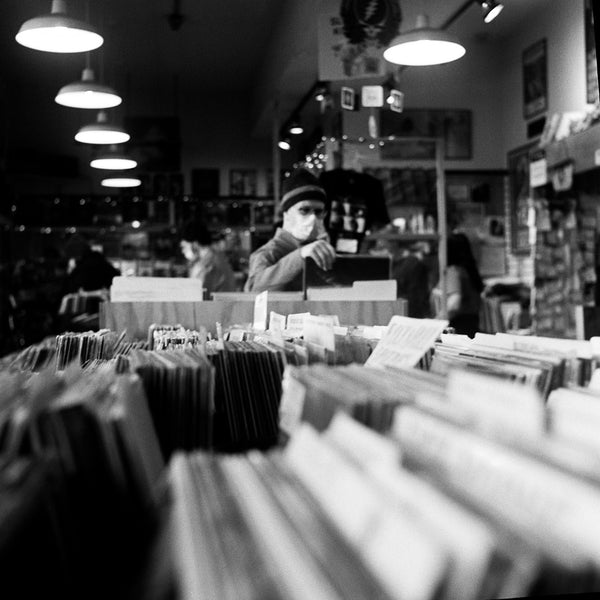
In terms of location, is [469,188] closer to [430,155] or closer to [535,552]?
[430,155]

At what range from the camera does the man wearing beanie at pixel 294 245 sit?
427 centimetres

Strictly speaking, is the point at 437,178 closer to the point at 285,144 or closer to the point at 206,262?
the point at 206,262

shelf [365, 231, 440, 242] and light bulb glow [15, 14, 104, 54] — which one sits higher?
light bulb glow [15, 14, 104, 54]

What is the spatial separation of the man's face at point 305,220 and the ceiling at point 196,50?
8.37 feet

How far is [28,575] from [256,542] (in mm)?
225

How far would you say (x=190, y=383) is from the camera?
1362 millimetres

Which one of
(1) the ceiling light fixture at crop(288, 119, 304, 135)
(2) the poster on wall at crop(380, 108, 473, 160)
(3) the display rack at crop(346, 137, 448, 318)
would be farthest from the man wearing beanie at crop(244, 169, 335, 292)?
(2) the poster on wall at crop(380, 108, 473, 160)

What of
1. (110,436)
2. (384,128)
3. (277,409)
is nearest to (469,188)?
(384,128)

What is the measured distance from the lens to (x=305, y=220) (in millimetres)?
5262

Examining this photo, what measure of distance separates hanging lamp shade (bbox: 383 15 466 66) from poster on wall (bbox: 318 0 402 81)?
1308 mm

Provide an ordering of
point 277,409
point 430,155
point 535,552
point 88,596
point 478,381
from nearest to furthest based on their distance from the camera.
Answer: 1. point 535,552
2. point 88,596
3. point 478,381
4. point 277,409
5. point 430,155

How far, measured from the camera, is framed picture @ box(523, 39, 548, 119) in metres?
9.08

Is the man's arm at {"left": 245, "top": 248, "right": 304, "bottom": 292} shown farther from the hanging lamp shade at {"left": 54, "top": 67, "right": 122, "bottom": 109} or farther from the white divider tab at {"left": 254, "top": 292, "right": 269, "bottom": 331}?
the hanging lamp shade at {"left": 54, "top": 67, "right": 122, "bottom": 109}

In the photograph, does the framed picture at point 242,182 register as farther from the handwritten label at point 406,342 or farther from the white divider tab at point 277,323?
the handwritten label at point 406,342
